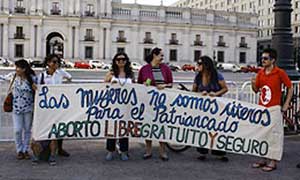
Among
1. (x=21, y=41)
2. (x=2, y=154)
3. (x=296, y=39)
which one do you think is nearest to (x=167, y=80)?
(x=2, y=154)

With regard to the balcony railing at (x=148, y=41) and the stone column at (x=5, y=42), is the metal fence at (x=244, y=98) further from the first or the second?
the balcony railing at (x=148, y=41)

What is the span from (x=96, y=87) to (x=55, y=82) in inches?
27.2

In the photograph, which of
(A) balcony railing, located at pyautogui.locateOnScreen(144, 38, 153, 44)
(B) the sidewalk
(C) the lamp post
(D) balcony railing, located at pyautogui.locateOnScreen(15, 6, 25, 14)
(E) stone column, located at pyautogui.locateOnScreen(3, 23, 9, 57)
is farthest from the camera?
(A) balcony railing, located at pyautogui.locateOnScreen(144, 38, 153, 44)

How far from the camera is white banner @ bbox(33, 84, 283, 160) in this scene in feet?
23.5

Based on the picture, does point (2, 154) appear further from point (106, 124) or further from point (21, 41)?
point (21, 41)

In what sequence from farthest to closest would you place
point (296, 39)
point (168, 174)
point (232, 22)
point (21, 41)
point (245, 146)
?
1. point (296, 39)
2. point (232, 22)
3. point (21, 41)
4. point (245, 146)
5. point (168, 174)

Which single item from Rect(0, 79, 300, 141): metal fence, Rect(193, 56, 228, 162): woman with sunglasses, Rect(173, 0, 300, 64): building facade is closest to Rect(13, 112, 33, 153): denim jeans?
Rect(0, 79, 300, 141): metal fence

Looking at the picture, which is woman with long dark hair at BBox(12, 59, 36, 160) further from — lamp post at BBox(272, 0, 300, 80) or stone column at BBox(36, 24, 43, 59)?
stone column at BBox(36, 24, 43, 59)

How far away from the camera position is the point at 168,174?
655 centimetres

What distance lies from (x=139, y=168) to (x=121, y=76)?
1.58 metres

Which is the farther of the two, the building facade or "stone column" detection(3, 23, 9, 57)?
the building facade

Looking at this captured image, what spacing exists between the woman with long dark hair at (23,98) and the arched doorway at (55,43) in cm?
6681

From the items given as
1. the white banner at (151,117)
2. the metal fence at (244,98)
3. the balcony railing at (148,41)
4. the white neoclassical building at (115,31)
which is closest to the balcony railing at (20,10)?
the white neoclassical building at (115,31)

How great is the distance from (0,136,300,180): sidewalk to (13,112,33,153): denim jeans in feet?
0.90
